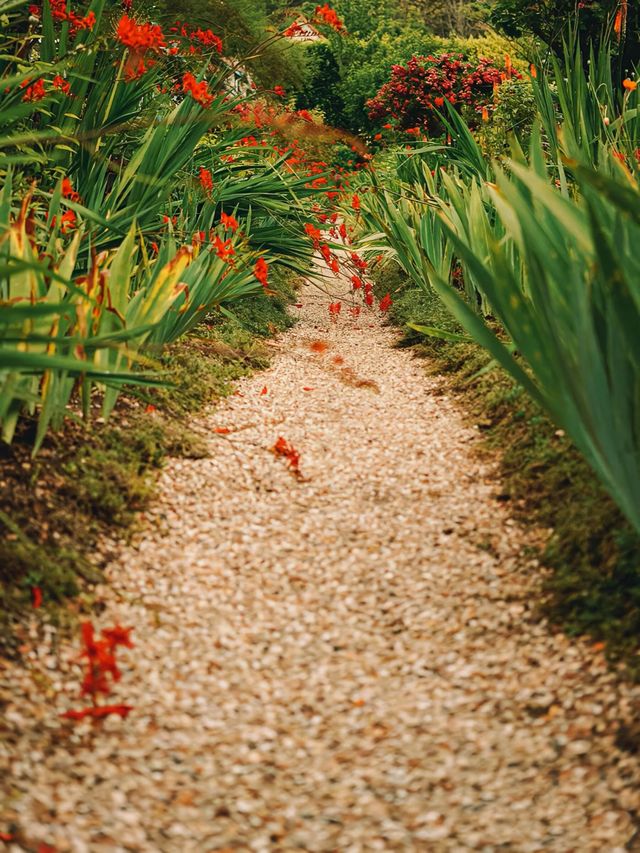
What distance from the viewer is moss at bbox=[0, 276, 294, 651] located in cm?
194

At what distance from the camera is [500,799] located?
1.52 metres

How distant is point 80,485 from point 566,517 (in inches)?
52.5

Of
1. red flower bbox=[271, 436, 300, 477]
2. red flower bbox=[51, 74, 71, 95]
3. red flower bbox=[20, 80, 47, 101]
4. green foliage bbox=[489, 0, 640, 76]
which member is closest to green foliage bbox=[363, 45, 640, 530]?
red flower bbox=[271, 436, 300, 477]

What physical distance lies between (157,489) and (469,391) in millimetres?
1504

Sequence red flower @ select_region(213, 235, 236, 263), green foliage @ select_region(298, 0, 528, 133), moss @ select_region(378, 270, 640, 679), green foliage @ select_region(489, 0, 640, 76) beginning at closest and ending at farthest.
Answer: moss @ select_region(378, 270, 640, 679), red flower @ select_region(213, 235, 236, 263), green foliage @ select_region(489, 0, 640, 76), green foliage @ select_region(298, 0, 528, 133)

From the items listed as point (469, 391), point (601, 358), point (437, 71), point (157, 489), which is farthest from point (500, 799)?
point (437, 71)

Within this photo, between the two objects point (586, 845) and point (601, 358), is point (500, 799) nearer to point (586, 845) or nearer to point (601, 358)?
point (586, 845)

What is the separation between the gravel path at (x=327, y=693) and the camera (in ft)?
4.83

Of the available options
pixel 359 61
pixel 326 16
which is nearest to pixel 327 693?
pixel 326 16

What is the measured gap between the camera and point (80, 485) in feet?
7.69

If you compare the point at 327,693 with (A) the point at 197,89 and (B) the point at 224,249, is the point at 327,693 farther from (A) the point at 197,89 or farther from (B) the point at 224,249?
(A) the point at 197,89

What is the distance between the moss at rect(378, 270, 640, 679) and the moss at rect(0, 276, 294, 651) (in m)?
1.06

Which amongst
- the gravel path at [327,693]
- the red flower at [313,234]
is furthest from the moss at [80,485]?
the red flower at [313,234]

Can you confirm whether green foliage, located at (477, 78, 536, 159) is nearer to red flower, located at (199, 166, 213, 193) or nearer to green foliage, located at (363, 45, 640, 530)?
red flower, located at (199, 166, 213, 193)
